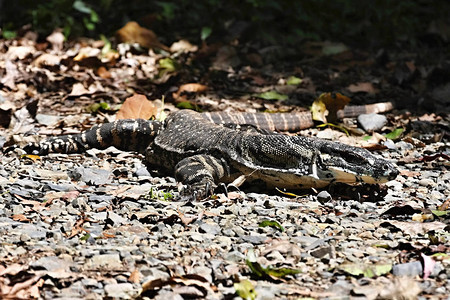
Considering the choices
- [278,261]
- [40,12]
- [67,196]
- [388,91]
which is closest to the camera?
[278,261]

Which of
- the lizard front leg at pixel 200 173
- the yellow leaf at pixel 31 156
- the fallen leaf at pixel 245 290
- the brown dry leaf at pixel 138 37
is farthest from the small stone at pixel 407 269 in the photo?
the brown dry leaf at pixel 138 37

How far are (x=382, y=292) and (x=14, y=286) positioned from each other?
6.60ft

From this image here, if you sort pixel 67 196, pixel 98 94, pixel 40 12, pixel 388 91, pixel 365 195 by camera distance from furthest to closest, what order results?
pixel 40 12 < pixel 388 91 < pixel 98 94 < pixel 365 195 < pixel 67 196

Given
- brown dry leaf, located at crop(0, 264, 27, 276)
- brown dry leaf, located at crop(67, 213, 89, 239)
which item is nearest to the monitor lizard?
brown dry leaf, located at crop(67, 213, 89, 239)

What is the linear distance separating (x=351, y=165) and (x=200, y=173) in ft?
4.25

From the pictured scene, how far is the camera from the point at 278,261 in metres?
4.25

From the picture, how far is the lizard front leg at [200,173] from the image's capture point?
5.67 m

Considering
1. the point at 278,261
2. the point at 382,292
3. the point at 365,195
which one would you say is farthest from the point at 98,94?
the point at 382,292

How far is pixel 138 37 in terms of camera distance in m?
10.6

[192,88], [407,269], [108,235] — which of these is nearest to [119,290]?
[108,235]

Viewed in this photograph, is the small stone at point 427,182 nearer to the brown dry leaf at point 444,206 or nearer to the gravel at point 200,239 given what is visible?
the gravel at point 200,239

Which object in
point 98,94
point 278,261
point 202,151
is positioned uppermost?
point 98,94

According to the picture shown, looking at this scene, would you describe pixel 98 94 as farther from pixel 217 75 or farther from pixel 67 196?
pixel 67 196

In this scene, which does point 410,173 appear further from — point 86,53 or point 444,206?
point 86,53
